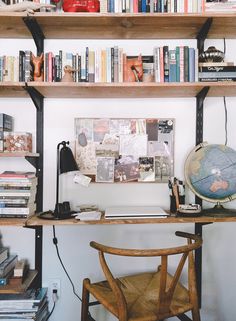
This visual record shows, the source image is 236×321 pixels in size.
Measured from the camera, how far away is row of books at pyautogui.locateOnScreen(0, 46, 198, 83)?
1608mm

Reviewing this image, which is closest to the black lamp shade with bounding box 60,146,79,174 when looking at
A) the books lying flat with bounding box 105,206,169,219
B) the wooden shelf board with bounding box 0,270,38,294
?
the books lying flat with bounding box 105,206,169,219

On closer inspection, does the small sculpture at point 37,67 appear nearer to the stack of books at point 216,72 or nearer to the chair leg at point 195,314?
the stack of books at point 216,72

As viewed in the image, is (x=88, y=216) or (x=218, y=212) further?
(x=218, y=212)

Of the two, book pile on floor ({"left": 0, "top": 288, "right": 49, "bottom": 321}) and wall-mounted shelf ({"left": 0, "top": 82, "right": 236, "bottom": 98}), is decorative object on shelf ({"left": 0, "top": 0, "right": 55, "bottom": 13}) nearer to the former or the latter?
wall-mounted shelf ({"left": 0, "top": 82, "right": 236, "bottom": 98})

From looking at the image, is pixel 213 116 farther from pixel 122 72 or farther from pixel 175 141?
pixel 122 72

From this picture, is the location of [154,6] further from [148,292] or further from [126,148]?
[148,292]

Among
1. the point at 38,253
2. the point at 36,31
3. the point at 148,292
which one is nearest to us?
the point at 148,292

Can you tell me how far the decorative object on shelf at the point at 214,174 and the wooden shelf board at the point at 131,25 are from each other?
2.24 feet

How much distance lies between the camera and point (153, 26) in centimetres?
162

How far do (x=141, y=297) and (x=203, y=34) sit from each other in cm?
148

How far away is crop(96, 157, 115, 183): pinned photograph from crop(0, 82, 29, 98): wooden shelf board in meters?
0.59

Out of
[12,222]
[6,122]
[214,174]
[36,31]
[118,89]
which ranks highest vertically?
[36,31]

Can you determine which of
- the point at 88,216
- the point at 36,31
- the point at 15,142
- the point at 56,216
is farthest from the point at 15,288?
the point at 36,31

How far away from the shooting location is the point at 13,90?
1.64 m
